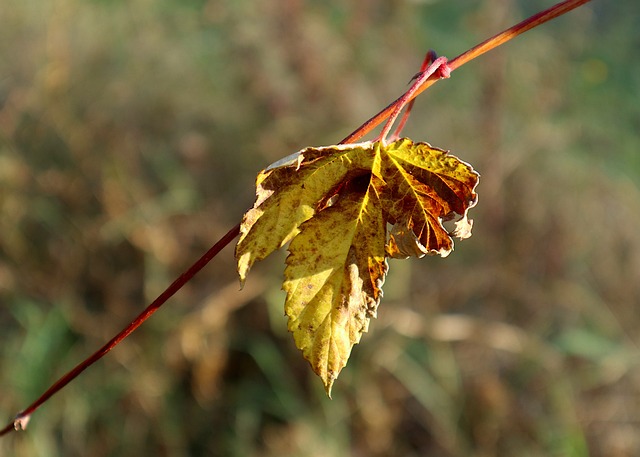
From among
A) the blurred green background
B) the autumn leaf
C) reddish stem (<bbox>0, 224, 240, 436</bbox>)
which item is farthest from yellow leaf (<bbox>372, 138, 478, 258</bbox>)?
the blurred green background

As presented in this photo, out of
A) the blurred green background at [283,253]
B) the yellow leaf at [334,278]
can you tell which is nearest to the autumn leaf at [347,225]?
the yellow leaf at [334,278]

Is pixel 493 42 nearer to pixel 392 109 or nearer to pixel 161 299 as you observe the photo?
pixel 392 109

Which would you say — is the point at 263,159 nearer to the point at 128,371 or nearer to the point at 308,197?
the point at 128,371

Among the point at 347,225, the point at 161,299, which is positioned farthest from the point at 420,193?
the point at 161,299

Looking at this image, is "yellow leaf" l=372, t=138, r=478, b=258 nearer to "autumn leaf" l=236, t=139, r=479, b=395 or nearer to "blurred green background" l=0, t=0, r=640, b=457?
"autumn leaf" l=236, t=139, r=479, b=395

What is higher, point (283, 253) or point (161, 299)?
point (161, 299)

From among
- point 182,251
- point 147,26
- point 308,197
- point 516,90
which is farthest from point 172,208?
point 308,197

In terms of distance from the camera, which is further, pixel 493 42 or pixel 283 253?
pixel 283 253
